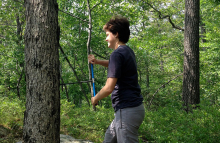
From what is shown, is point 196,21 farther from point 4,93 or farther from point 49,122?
point 4,93

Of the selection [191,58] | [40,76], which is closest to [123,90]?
[40,76]

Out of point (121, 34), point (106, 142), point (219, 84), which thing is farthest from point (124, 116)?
point (219, 84)

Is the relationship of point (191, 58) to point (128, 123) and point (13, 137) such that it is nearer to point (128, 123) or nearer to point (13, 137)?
point (128, 123)

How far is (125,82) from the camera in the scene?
204cm

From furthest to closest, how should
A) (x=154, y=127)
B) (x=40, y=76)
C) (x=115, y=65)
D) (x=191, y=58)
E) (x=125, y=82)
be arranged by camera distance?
1. (x=191, y=58)
2. (x=154, y=127)
3. (x=40, y=76)
4. (x=125, y=82)
5. (x=115, y=65)

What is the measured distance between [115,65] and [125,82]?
236 millimetres

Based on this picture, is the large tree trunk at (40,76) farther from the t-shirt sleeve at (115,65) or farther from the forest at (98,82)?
the t-shirt sleeve at (115,65)

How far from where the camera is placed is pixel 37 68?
2307 mm

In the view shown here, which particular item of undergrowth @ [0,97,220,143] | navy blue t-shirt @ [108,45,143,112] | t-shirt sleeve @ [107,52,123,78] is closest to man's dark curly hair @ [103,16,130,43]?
navy blue t-shirt @ [108,45,143,112]

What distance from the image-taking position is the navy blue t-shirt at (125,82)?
1990 mm

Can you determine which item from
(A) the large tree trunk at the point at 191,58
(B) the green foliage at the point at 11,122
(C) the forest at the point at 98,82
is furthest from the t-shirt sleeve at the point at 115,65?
(A) the large tree trunk at the point at 191,58

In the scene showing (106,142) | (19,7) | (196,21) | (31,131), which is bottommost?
(106,142)

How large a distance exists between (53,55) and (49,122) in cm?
83

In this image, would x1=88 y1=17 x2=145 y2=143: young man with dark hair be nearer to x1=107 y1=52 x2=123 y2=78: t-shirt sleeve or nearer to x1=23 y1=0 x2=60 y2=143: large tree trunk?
x1=107 y1=52 x2=123 y2=78: t-shirt sleeve
